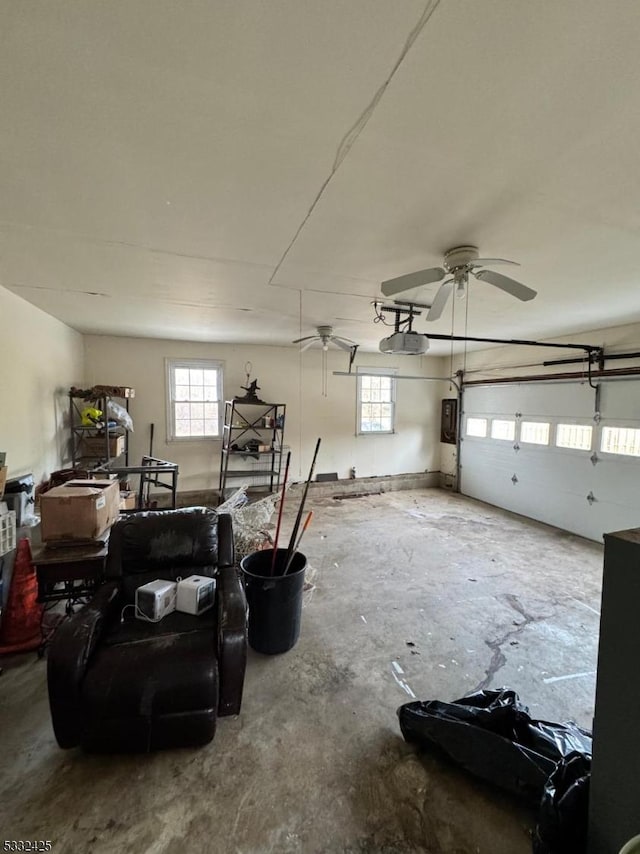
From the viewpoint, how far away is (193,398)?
5840mm

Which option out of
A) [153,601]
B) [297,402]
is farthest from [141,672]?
[297,402]

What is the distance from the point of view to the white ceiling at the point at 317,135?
0.92 meters

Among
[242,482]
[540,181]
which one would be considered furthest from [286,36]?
[242,482]

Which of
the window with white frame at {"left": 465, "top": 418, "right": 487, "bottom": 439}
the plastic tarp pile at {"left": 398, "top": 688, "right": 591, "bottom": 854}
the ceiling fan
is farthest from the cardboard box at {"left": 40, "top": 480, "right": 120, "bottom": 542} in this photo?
the window with white frame at {"left": 465, "top": 418, "right": 487, "bottom": 439}

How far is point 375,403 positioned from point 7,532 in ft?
19.0

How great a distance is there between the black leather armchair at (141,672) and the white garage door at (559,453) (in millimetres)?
4706

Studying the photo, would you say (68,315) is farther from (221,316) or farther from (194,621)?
(194,621)

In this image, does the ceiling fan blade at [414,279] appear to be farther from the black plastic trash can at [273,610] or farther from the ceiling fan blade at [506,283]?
the black plastic trash can at [273,610]

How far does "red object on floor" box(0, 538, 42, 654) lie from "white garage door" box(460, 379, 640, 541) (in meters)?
5.84

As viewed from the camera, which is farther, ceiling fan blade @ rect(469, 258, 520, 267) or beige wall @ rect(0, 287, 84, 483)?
beige wall @ rect(0, 287, 84, 483)

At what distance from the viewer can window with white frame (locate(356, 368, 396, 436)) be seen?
684 cm

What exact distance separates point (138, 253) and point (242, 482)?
4337 mm

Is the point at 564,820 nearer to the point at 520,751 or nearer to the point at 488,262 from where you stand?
the point at 520,751

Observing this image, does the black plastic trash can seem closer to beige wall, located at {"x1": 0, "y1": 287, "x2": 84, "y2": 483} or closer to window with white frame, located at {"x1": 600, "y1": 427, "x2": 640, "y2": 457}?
beige wall, located at {"x1": 0, "y1": 287, "x2": 84, "y2": 483}
